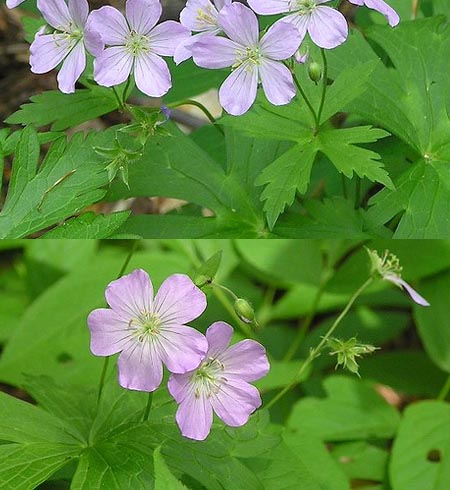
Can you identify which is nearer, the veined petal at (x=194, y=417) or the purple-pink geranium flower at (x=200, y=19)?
the veined petal at (x=194, y=417)

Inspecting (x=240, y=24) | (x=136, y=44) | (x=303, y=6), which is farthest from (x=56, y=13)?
(x=303, y=6)

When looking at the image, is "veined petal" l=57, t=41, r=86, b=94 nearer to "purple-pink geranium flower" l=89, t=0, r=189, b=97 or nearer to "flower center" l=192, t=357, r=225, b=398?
"purple-pink geranium flower" l=89, t=0, r=189, b=97

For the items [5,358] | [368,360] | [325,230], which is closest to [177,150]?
[325,230]

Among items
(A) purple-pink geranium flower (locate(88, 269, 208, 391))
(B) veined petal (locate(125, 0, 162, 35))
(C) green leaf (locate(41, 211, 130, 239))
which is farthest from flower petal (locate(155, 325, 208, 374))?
(B) veined petal (locate(125, 0, 162, 35))

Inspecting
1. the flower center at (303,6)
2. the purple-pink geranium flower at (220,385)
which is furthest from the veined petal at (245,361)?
the flower center at (303,6)

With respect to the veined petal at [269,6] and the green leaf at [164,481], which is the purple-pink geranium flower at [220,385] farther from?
the veined petal at [269,6]

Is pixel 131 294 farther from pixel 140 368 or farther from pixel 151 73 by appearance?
pixel 151 73
